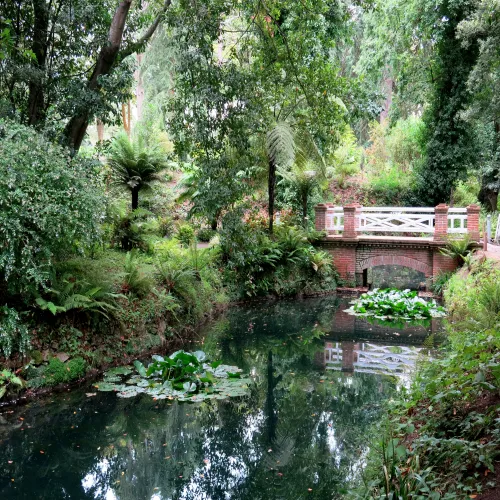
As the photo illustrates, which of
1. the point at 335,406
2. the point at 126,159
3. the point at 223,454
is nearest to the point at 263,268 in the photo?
the point at 126,159

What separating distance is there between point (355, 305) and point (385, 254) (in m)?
3.64

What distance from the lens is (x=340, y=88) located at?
1214 centimetres

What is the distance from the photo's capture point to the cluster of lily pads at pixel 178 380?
734cm

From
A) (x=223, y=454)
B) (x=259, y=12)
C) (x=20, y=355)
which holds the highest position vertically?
(x=259, y=12)

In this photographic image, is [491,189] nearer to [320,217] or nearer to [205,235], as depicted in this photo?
[320,217]

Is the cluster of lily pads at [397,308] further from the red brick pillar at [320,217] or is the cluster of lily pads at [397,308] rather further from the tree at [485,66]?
the tree at [485,66]

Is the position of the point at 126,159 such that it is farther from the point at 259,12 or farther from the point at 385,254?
the point at 385,254

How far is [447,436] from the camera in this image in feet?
14.6

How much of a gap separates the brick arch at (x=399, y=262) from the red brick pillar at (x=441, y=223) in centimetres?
88

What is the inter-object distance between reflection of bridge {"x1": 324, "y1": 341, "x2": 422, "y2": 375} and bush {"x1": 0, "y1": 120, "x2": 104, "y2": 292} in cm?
447

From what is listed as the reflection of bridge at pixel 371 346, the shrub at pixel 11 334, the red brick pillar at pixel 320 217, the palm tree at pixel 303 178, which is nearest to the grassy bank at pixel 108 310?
the shrub at pixel 11 334

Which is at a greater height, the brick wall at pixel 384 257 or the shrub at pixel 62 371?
the brick wall at pixel 384 257

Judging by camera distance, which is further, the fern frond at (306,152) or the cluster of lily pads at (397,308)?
the fern frond at (306,152)

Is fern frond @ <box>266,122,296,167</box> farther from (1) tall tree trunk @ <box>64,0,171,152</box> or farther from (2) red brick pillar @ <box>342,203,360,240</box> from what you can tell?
(1) tall tree trunk @ <box>64,0,171,152</box>
